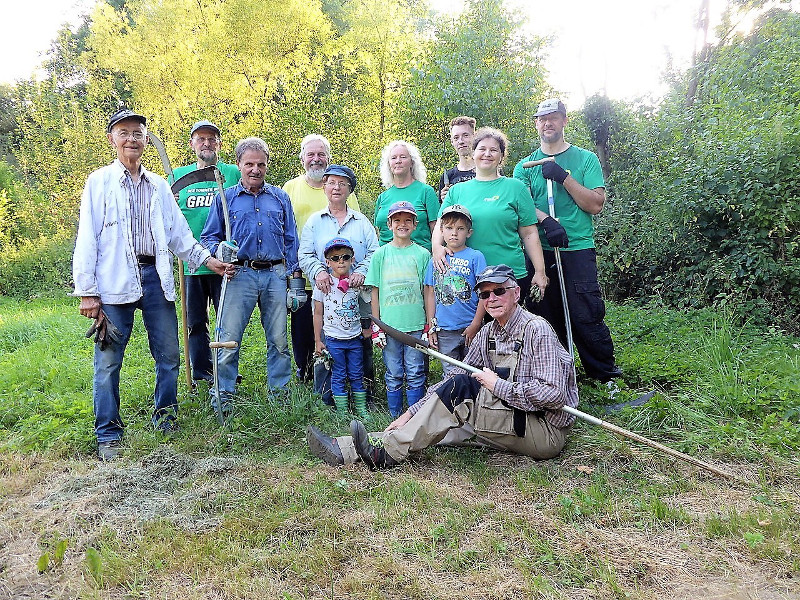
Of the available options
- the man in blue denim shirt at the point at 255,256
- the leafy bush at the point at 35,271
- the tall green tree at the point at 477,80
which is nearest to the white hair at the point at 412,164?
the man in blue denim shirt at the point at 255,256

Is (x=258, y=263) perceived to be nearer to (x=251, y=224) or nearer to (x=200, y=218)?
(x=251, y=224)

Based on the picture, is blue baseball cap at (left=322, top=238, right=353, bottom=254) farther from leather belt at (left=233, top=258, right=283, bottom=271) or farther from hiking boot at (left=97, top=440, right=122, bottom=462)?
hiking boot at (left=97, top=440, right=122, bottom=462)

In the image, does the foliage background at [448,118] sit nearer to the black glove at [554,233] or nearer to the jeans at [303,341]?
the black glove at [554,233]

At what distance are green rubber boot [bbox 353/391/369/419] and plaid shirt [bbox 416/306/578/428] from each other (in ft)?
2.96

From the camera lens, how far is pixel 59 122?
14492 millimetres

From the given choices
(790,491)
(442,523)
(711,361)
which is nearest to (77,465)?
(442,523)

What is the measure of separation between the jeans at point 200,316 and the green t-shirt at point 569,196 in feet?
9.19

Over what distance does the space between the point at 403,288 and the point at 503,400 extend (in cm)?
123

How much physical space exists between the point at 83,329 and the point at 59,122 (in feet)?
28.2

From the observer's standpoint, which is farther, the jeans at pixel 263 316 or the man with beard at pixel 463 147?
the man with beard at pixel 463 147

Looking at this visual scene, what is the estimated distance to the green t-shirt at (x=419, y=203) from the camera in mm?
4703

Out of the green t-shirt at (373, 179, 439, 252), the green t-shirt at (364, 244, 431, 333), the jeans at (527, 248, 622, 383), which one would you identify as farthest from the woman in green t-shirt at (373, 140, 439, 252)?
the jeans at (527, 248, 622, 383)

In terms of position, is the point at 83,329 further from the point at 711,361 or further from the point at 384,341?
the point at 711,361

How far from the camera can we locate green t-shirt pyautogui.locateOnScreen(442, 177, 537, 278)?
4215 mm
